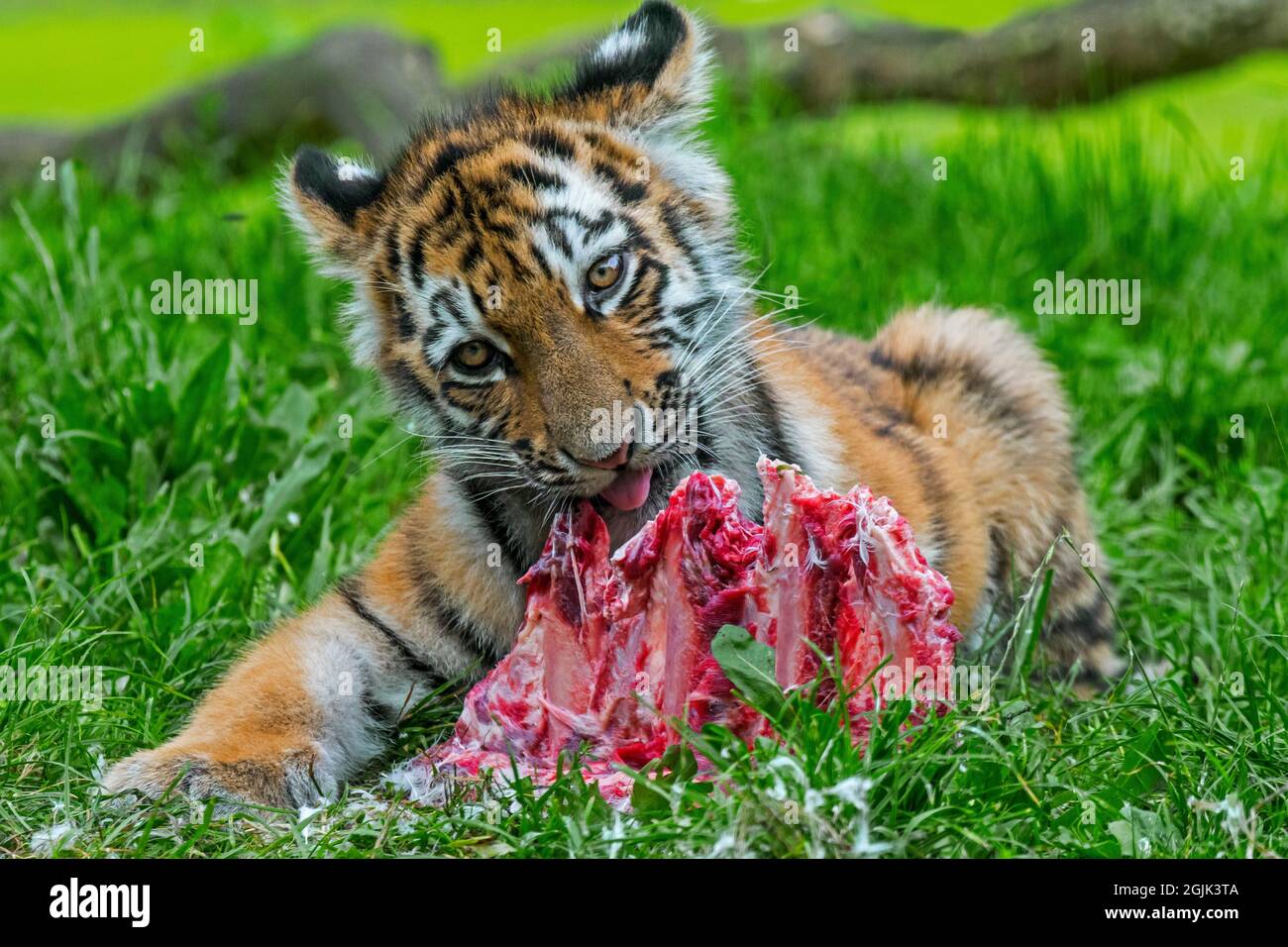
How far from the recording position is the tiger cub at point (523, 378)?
3.66 m

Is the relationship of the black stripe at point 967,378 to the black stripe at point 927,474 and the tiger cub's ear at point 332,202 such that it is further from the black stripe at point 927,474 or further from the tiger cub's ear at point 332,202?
the tiger cub's ear at point 332,202

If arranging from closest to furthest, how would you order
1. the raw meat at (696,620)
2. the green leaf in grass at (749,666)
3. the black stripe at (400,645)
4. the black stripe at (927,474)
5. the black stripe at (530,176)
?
the green leaf in grass at (749,666) < the raw meat at (696,620) < the black stripe at (530,176) < the black stripe at (400,645) < the black stripe at (927,474)

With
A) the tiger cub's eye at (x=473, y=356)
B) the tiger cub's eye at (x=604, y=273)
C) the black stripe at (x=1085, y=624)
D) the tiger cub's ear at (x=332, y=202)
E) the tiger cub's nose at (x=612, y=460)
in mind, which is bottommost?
the black stripe at (x=1085, y=624)

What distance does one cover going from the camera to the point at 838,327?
21.5ft

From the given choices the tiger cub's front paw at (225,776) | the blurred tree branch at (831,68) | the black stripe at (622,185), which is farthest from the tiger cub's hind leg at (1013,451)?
the blurred tree branch at (831,68)

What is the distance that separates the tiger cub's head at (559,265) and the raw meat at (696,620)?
0.20 metres

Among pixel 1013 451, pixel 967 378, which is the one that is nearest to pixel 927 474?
pixel 1013 451

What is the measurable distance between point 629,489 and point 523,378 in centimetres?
38

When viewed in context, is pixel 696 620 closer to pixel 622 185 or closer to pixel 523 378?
pixel 523 378

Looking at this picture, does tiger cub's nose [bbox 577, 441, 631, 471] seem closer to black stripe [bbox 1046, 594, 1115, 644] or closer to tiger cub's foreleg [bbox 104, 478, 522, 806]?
tiger cub's foreleg [bbox 104, 478, 522, 806]

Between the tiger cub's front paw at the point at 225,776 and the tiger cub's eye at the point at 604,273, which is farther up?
the tiger cub's eye at the point at 604,273

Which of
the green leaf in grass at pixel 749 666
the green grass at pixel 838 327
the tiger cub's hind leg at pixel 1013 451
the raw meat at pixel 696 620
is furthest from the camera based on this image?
the tiger cub's hind leg at pixel 1013 451

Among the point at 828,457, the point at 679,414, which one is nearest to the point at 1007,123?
the point at 828,457
